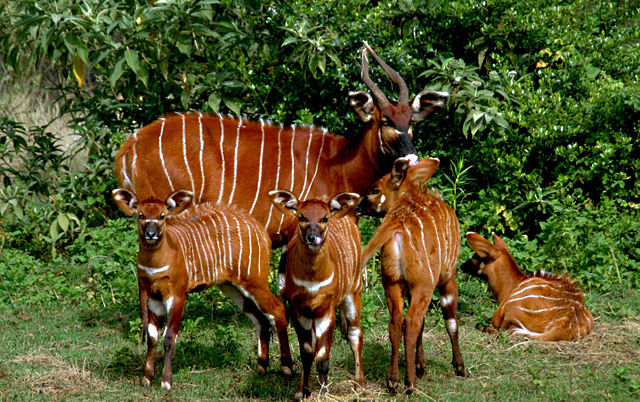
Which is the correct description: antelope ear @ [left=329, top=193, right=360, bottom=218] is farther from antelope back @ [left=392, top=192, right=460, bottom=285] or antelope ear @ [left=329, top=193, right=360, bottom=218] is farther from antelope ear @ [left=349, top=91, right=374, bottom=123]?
antelope ear @ [left=349, top=91, right=374, bottom=123]

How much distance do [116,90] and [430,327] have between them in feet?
13.5

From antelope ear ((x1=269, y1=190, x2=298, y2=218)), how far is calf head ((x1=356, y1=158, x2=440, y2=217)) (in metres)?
0.91

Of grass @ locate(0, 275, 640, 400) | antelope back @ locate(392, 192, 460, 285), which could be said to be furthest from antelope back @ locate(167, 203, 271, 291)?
antelope back @ locate(392, 192, 460, 285)

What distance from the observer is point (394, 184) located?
5.77 metres

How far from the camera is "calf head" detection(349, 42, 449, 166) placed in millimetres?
6309

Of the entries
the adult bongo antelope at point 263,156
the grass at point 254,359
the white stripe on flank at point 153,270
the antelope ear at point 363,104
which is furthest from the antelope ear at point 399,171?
the white stripe on flank at point 153,270

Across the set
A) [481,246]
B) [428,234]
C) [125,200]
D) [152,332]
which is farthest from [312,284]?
[481,246]

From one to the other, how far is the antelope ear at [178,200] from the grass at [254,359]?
938mm

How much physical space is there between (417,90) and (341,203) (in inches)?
139

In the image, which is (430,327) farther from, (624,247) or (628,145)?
(628,145)

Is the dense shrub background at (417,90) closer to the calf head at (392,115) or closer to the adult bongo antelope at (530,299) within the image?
the adult bongo antelope at (530,299)

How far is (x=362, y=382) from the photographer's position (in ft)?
16.9

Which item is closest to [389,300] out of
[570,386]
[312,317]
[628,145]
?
[312,317]

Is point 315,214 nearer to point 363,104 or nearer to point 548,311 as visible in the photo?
point 363,104
